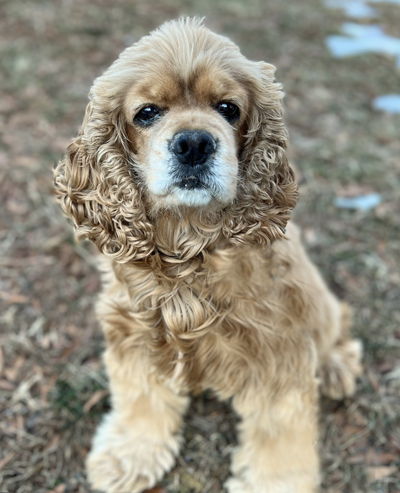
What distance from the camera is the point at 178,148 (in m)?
2.03

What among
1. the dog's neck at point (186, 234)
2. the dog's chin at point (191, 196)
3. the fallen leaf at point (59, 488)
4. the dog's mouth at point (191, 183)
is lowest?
the fallen leaf at point (59, 488)

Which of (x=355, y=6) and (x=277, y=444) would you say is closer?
(x=277, y=444)

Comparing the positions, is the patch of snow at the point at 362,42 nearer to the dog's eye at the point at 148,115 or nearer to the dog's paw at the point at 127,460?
the dog's eye at the point at 148,115

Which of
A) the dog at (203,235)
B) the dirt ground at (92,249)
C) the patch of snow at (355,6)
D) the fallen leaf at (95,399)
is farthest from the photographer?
the patch of snow at (355,6)

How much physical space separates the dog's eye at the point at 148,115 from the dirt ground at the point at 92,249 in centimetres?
186

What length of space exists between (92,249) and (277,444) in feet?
7.16

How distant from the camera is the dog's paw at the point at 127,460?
286 cm

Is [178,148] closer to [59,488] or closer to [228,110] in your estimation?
[228,110]

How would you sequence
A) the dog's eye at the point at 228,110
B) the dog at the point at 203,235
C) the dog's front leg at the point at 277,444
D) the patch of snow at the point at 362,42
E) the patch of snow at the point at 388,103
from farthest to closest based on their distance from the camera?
1. the patch of snow at the point at 362,42
2. the patch of snow at the point at 388,103
3. the dog's front leg at the point at 277,444
4. the dog's eye at the point at 228,110
5. the dog at the point at 203,235

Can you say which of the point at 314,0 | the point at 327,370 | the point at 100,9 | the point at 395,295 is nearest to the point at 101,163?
the point at 327,370

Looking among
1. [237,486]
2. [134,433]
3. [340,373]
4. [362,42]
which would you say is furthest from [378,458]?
[362,42]

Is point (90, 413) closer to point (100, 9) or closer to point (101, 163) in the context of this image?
point (101, 163)

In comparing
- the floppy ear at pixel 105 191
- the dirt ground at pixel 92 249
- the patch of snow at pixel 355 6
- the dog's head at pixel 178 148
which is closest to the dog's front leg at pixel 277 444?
the dirt ground at pixel 92 249

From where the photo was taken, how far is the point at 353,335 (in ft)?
12.0
